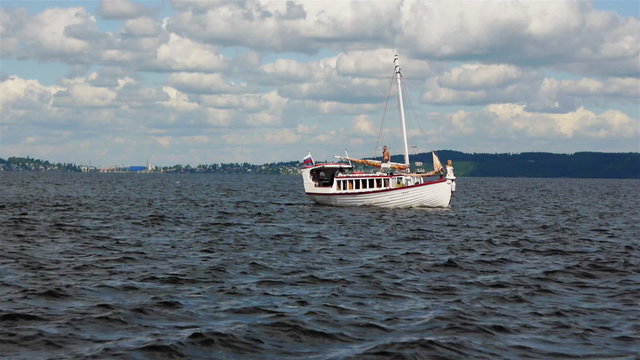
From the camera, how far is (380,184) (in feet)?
208

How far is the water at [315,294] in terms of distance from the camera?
15758mm

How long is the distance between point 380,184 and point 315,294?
42.1 m

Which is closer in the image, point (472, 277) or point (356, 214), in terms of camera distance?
point (472, 277)

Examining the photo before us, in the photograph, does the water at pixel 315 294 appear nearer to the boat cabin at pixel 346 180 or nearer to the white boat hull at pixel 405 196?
the white boat hull at pixel 405 196

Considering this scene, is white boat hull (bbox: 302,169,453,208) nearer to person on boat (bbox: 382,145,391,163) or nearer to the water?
person on boat (bbox: 382,145,391,163)

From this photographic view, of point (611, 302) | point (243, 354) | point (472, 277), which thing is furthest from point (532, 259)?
point (243, 354)

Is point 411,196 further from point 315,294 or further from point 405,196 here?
point 315,294

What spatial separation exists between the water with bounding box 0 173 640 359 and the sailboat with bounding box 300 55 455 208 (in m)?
17.5

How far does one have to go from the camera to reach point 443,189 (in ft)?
196

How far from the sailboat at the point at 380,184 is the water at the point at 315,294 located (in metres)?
17.5

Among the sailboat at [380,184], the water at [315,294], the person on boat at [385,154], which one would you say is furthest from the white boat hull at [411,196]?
the water at [315,294]

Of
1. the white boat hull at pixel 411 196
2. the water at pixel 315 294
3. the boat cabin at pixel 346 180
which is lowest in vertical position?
the water at pixel 315 294

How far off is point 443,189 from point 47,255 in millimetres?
37902

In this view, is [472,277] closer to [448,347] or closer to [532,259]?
[532,259]
